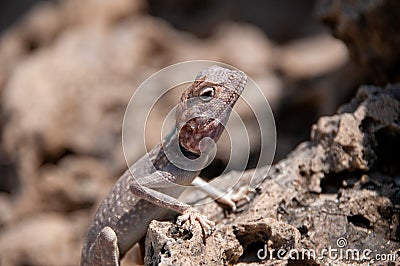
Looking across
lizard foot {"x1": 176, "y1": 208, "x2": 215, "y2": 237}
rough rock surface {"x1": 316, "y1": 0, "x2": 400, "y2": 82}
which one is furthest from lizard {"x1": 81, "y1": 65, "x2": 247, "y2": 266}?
rough rock surface {"x1": 316, "y1": 0, "x2": 400, "y2": 82}

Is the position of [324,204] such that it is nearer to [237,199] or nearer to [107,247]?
[237,199]

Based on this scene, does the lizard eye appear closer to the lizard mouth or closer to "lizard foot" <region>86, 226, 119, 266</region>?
the lizard mouth

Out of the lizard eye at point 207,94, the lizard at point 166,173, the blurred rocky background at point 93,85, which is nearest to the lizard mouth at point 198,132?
the lizard at point 166,173

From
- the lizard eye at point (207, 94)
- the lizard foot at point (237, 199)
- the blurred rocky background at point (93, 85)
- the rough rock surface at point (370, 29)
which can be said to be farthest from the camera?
the blurred rocky background at point (93, 85)

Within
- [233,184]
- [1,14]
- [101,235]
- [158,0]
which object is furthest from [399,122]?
[1,14]

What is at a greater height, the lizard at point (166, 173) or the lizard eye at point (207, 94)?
the lizard eye at point (207, 94)

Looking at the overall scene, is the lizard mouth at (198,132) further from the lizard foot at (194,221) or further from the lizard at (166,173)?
the lizard foot at (194,221)

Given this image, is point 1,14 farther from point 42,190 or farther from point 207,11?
point 42,190

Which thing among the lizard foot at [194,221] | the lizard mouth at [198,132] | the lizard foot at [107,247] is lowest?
the lizard foot at [194,221]
